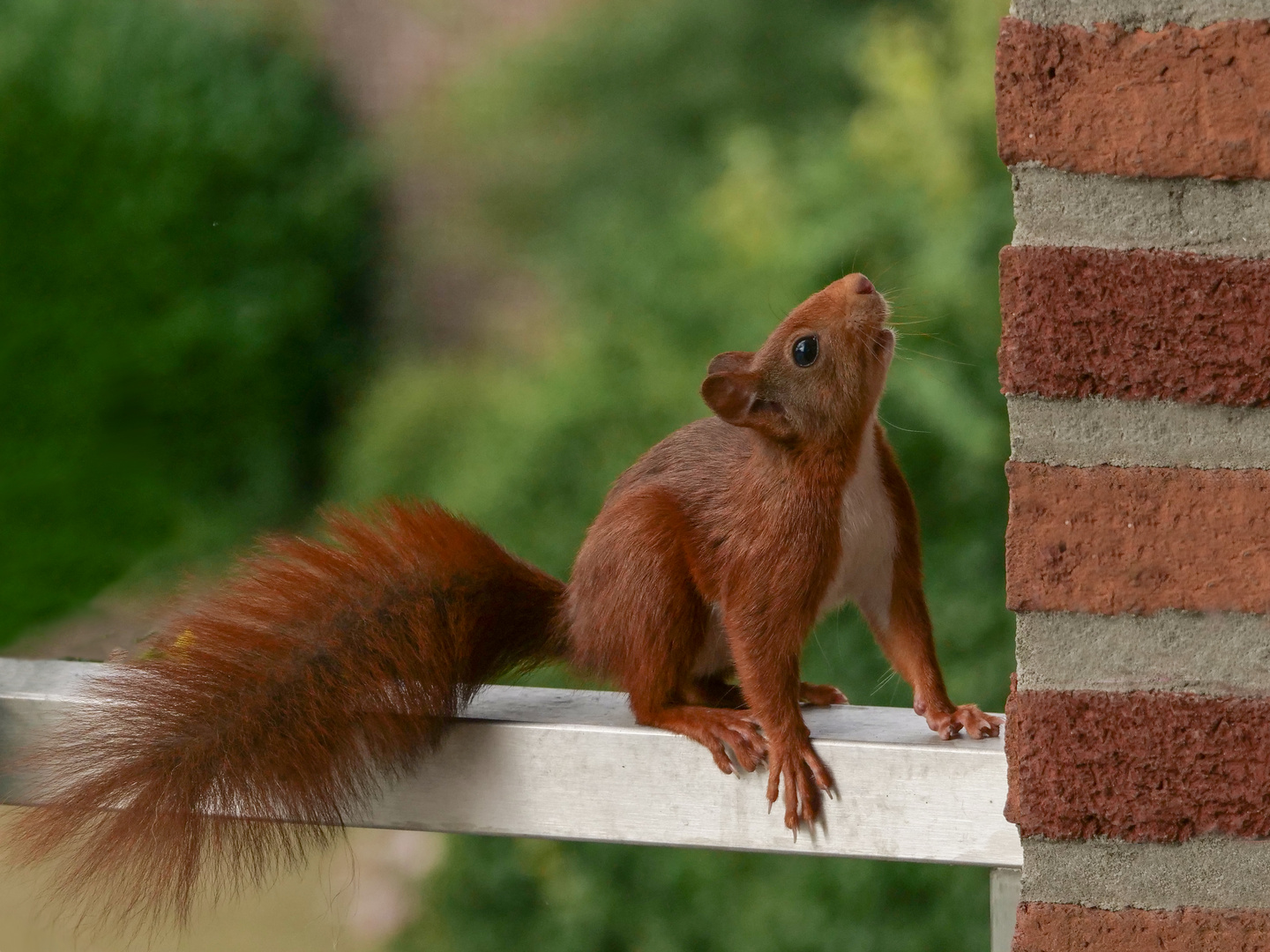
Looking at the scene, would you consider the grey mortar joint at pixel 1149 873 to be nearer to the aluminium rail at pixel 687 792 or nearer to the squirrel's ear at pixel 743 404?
the aluminium rail at pixel 687 792

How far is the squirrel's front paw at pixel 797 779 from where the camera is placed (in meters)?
0.65

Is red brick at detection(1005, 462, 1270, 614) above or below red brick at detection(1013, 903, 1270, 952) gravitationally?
above

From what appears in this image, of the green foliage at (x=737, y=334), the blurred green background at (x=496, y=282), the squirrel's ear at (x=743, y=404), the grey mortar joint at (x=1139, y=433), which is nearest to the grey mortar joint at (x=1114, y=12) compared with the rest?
the grey mortar joint at (x=1139, y=433)

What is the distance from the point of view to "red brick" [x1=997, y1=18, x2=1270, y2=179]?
1.52 ft

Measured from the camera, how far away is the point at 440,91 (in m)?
3.16

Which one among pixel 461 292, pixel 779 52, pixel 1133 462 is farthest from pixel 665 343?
pixel 1133 462

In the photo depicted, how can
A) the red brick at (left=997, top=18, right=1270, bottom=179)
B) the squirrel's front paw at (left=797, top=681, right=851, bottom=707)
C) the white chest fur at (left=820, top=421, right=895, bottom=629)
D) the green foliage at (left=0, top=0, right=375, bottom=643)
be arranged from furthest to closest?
the green foliage at (left=0, top=0, right=375, bottom=643)
the squirrel's front paw at (left=797, top=681, right=851, bottom=707)
the white chest fur at (left=820, top=421, right=895, bottom=629)
the red brick at (left=997, top=18, right=1270, bottom=179)

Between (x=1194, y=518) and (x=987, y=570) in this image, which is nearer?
(x=1194, y=518)

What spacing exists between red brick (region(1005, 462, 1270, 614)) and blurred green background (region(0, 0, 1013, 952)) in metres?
1.19

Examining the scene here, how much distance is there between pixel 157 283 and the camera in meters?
2.80

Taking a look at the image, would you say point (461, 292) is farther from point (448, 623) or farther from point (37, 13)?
point (448, 623)

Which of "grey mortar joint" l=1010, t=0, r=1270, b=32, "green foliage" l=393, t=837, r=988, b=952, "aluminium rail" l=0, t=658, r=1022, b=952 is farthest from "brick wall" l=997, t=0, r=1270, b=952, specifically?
"green foliage" l=393, t=837, r=988, b=952

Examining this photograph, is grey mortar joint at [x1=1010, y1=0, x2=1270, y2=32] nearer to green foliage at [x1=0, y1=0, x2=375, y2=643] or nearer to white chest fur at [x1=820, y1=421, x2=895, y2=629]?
white chest fur at [x1=820, y1=421, x2=895, y2=629]

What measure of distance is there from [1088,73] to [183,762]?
464mm
